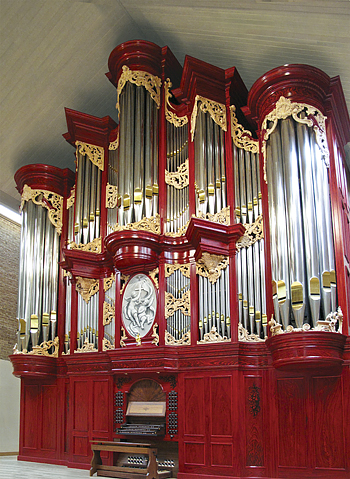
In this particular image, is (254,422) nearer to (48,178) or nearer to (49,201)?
(49,201)

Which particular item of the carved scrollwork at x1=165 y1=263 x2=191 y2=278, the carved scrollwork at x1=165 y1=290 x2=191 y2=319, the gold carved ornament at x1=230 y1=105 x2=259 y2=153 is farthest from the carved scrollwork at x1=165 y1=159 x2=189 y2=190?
the carved scrollwork at x1=165 y1=290 x2=191 y2=319

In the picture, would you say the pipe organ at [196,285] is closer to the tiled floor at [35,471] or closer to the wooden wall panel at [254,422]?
the wooden wall panel at [254,422]

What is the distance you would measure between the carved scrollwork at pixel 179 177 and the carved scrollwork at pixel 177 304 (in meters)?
2.16

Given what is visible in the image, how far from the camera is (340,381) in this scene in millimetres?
8742

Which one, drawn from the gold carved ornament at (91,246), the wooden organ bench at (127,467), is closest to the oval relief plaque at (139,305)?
the gold carved ornament at (91,246)

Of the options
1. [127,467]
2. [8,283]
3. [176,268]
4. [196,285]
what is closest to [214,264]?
[196,285]

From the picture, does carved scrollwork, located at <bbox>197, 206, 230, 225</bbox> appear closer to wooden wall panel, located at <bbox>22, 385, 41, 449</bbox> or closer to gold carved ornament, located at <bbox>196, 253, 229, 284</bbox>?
gold carved ornament, located at <bbox>196, 253, 229, 284</bbox>

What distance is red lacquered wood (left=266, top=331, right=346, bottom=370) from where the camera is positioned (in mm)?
8289

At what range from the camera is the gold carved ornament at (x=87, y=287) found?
11.9 m

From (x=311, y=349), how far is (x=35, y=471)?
566 centimetres

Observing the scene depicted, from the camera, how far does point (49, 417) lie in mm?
12164

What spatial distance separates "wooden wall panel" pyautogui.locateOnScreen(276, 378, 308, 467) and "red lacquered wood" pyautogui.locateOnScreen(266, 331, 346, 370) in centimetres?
68

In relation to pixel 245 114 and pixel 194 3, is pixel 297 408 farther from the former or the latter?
pixel 194 3

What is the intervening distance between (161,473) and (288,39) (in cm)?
803
